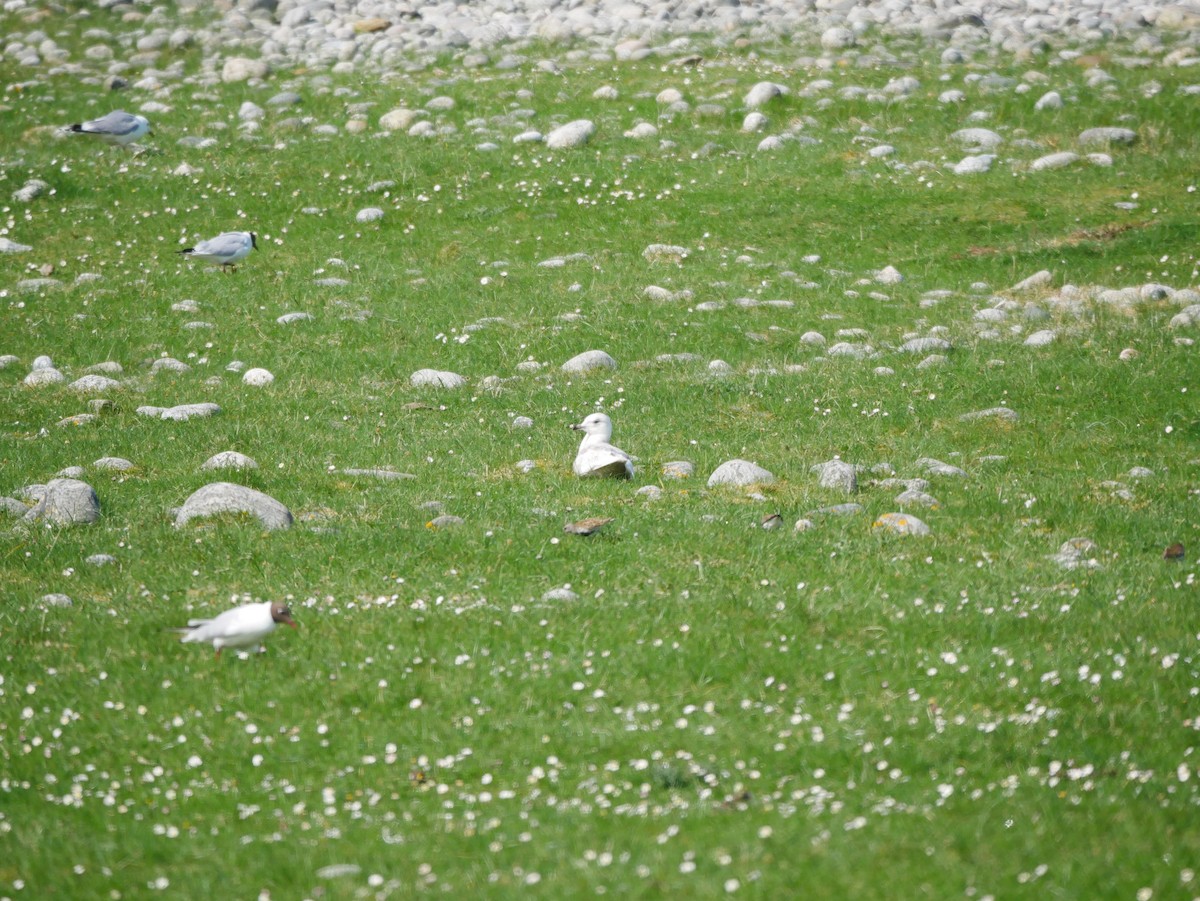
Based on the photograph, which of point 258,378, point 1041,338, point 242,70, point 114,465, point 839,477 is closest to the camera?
point 839,477

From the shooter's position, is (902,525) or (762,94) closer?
(902,525)

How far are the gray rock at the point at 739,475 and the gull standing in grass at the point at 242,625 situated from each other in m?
4.34

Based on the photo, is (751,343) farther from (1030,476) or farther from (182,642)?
(182,642)

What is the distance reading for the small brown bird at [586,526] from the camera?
925 cm

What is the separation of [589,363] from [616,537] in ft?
16.7

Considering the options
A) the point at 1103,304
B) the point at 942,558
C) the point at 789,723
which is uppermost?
the point at 789,723

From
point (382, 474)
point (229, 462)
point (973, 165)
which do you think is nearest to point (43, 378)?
point (229, 462)

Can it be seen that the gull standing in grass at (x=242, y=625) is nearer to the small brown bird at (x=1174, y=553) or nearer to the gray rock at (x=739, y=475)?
the gray rock at (x=739, y=475)

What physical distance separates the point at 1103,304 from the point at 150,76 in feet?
65.3

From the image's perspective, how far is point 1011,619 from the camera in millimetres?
7734

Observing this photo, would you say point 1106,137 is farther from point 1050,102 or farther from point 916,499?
point 916,499

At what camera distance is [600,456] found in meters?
10.7

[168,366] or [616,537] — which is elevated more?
[616,537]

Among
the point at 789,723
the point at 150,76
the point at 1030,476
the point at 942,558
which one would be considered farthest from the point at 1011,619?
the point at 150,76
